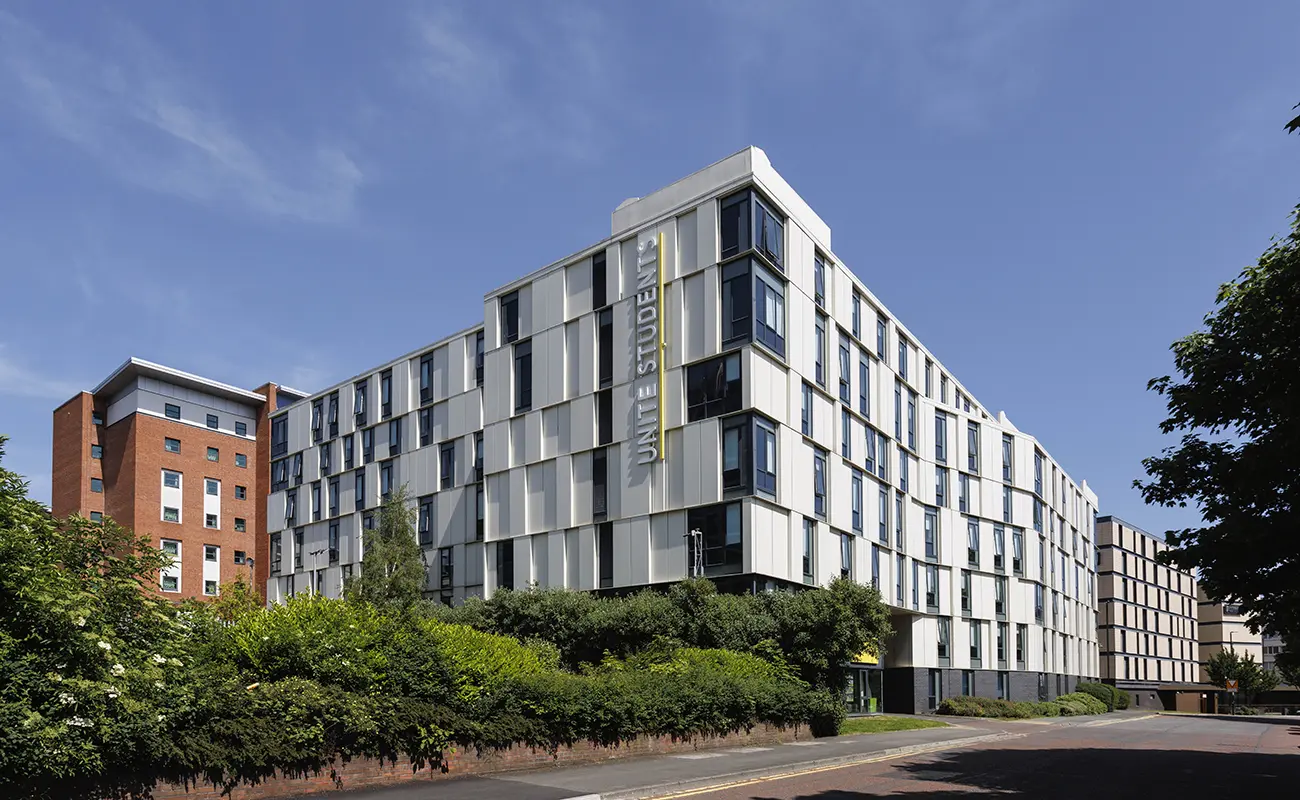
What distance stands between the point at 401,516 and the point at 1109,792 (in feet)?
117

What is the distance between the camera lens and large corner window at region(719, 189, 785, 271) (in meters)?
40.3

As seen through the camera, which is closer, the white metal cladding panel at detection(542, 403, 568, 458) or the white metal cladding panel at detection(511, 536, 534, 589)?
the white metal cladding panel at detection(511, 536, 534, 589)

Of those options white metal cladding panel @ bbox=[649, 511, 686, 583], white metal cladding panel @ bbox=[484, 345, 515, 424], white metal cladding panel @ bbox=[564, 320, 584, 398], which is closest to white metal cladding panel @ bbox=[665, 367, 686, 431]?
white metal cladding panel @ bbox=[649, 511, 686, 583]

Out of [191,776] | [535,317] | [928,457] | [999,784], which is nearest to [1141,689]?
[928,457]

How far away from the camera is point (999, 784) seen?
64.9ft

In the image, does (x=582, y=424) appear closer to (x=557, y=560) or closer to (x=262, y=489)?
(x=557, y=560)

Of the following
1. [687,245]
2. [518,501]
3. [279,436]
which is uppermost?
[687,245]

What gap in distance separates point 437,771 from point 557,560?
2668cm

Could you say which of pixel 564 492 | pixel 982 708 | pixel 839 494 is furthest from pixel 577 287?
pixel 982 708

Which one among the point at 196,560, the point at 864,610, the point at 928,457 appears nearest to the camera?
the point at 864,610

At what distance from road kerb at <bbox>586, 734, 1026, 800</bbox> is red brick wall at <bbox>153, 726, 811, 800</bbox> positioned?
2.99m

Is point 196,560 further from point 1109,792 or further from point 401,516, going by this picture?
point 1109,792

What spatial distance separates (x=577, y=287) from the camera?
4672cm

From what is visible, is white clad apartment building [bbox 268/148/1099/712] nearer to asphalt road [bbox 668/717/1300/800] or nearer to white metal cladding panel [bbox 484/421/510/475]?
white metal cladding panel [bbox 484/421/510/475]
